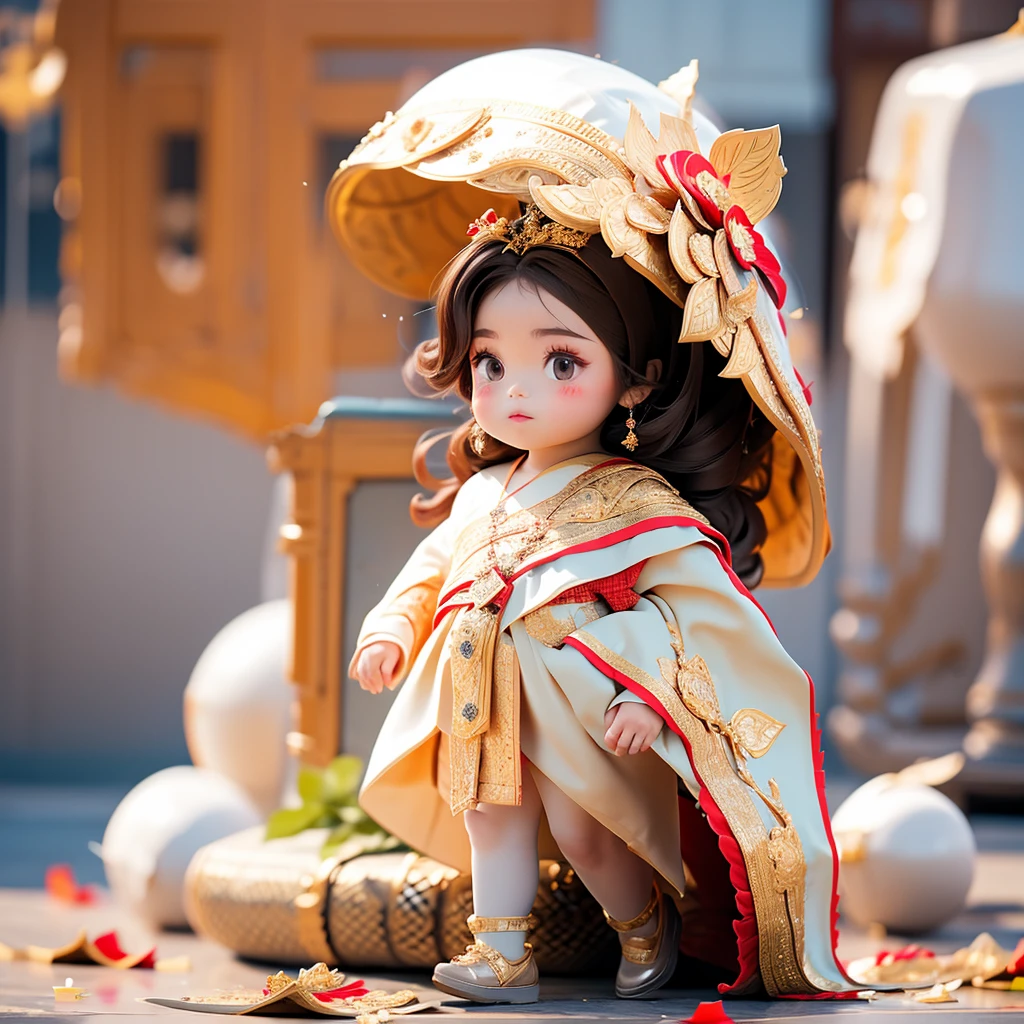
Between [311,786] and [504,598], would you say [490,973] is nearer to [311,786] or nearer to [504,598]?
[504,598]

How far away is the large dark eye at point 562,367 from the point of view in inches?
78.1

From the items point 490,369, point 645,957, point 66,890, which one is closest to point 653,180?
point 490,369

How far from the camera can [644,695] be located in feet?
6.20

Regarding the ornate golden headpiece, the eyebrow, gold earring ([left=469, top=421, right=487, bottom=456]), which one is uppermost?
the ornate golden headpiece

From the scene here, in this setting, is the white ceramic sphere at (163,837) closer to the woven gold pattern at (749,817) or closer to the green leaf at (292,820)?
the green leaf at (292,820)

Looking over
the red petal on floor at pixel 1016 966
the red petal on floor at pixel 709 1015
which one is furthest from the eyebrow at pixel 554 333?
the red petal on floor at pixel 1016 966

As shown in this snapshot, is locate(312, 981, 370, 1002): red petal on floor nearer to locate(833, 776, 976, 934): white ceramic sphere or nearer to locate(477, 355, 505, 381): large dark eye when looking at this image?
locate(477, 355, 505, 381): large dark eye

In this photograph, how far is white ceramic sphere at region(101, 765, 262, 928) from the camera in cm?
271

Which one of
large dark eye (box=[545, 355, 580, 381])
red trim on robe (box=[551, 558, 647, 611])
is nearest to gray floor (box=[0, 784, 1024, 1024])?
red trim on robe (box=[551, 558, 647, 611])

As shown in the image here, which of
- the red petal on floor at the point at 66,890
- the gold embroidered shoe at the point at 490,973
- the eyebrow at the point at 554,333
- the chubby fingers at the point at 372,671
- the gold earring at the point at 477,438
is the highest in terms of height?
the eyebrow at the point at 554,333

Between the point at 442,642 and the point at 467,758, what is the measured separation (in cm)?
18

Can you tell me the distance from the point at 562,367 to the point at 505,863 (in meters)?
0.62

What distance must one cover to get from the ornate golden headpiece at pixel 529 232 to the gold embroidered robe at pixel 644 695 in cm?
28

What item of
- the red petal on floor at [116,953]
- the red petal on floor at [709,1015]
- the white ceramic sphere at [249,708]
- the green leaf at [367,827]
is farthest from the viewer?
the white ceramic sphere at [249,708]
